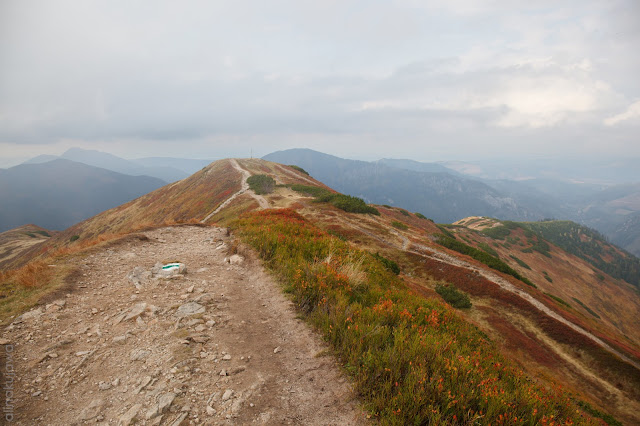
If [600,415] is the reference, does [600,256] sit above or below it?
below

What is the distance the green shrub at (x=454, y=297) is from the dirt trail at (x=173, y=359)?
61.5 ft

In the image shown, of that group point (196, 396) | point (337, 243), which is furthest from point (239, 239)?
point (196, 396)

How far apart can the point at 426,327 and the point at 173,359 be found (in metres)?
5.95

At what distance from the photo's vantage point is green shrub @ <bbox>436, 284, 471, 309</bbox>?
69.5 feet

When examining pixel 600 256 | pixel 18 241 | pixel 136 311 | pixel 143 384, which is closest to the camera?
pixel 143 384

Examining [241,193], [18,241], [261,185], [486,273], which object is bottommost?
[18,241]

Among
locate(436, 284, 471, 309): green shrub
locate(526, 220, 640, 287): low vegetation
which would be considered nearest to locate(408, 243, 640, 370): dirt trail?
locate(436, 284, 471, 309): green shrub

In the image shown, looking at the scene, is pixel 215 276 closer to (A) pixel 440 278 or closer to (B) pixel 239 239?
(B) pixel 239 239

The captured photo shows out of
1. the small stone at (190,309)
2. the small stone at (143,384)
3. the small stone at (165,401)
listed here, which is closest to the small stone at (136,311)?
the small stone at (190,309)

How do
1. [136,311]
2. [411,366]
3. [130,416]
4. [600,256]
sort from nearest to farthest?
[130,416] → [411,366] → [136,311] → [600,256]

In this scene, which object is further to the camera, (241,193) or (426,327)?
(241,193)

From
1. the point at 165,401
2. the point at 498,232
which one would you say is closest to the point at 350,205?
the point at 165,401

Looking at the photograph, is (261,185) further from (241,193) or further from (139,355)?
(139,355)

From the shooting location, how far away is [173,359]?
17.3 ft
